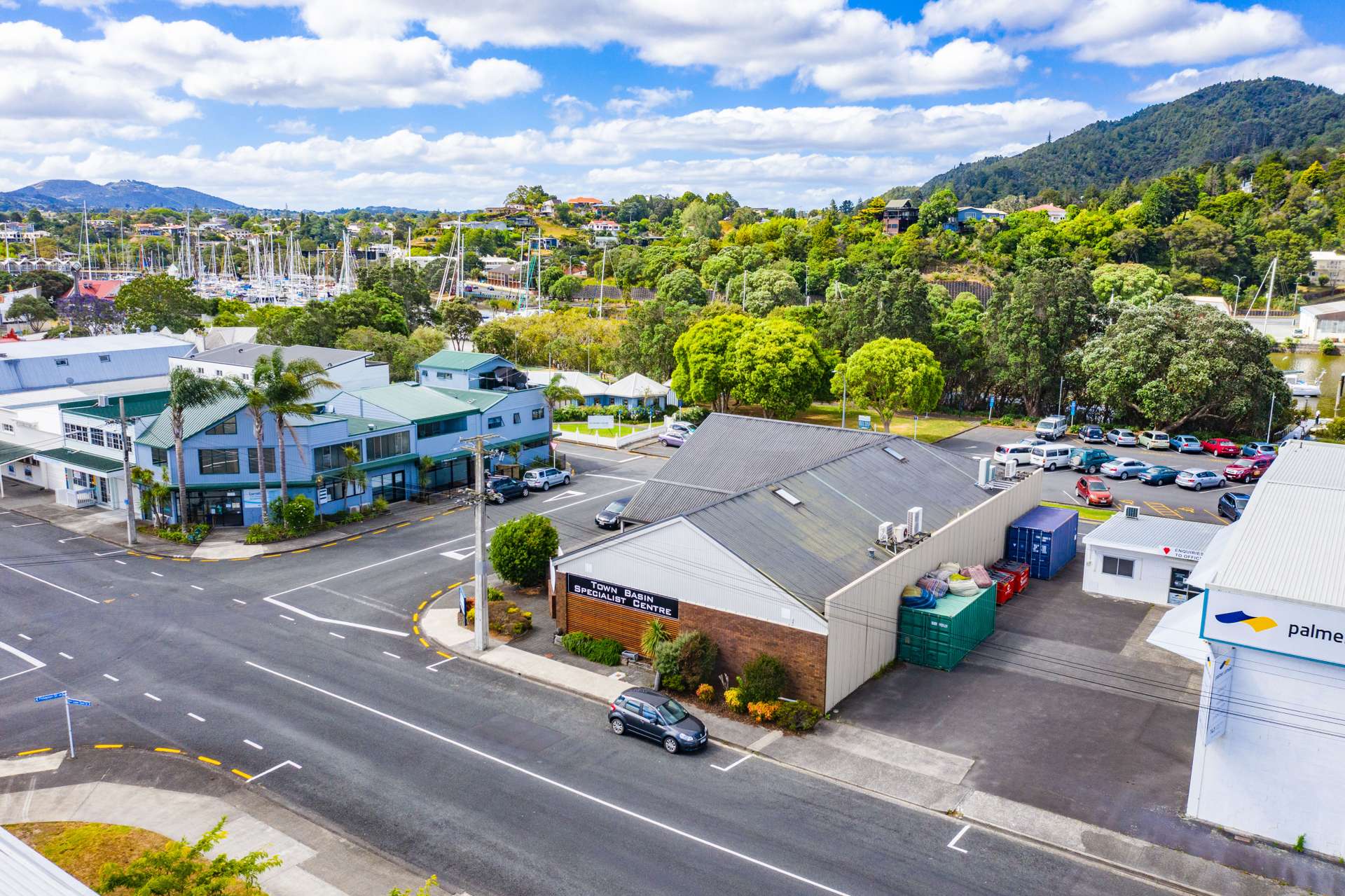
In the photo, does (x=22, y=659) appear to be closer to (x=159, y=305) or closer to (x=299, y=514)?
(x=299, y=514)

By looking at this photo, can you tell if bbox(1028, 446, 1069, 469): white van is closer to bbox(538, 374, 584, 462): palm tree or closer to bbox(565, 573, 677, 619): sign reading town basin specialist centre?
bbox(538, 374, 584, 462): palm tree

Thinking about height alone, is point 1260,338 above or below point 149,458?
above

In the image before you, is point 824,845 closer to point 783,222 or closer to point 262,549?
point 262,549

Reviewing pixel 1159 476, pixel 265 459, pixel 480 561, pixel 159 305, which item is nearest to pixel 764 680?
pixel 480 561


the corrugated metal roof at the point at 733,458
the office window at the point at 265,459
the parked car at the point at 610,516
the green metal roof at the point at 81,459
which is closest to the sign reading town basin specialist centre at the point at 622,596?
the corrugated metal roof at the point at 733,458

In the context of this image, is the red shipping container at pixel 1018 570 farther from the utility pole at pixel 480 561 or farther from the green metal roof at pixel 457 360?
the green metal roof at pixel 457 360

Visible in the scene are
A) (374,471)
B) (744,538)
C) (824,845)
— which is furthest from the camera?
(374,471)

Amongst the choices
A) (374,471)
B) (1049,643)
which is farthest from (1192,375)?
(374,471)

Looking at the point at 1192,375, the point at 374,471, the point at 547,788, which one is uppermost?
the point at 1192,375
